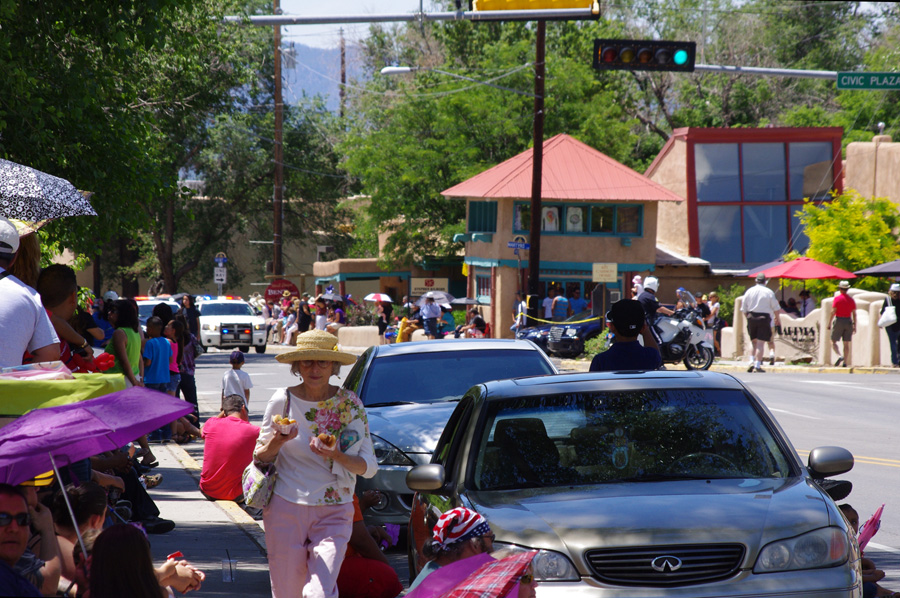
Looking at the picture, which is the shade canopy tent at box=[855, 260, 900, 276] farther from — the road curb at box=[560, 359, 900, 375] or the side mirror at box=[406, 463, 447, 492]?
the side mirror at box=[406, 463, 447, 492]

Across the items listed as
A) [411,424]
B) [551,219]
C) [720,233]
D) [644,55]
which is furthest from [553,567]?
[720,233]

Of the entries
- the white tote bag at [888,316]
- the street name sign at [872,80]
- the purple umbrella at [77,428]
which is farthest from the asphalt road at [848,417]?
the street name sign at [872,80]

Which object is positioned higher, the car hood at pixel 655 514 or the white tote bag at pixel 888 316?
the car hood at pixel 655 514

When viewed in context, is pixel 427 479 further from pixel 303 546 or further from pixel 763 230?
pixel 763 230

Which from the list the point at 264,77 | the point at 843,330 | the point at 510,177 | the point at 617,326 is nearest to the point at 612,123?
the point at 510,177

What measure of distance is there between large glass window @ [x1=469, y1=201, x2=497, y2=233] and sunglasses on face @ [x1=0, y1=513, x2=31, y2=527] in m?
40.7

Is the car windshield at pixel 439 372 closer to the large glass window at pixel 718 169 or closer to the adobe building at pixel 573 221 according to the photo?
the adobe building at pixel 573 221

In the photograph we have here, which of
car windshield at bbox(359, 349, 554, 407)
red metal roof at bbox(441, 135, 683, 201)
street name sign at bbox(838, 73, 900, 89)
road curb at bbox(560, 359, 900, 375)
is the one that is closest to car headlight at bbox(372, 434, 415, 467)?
car windshield at bbox(359, 349, 554, 407)

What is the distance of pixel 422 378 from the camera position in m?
10.2

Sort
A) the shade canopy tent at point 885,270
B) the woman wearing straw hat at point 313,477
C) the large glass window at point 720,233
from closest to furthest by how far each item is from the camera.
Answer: the woman wearing straw hat at point 313,477, the shade canopy tent at point 885,270, the large glass window at point 720,233

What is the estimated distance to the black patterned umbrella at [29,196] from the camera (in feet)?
24.0

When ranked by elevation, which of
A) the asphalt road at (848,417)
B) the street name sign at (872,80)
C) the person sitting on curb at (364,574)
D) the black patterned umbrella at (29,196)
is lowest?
the asphalt road at (848,417)

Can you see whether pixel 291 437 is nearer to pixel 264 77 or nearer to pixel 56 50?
pixel 56 50

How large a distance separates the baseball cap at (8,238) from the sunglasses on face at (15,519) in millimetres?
2087
